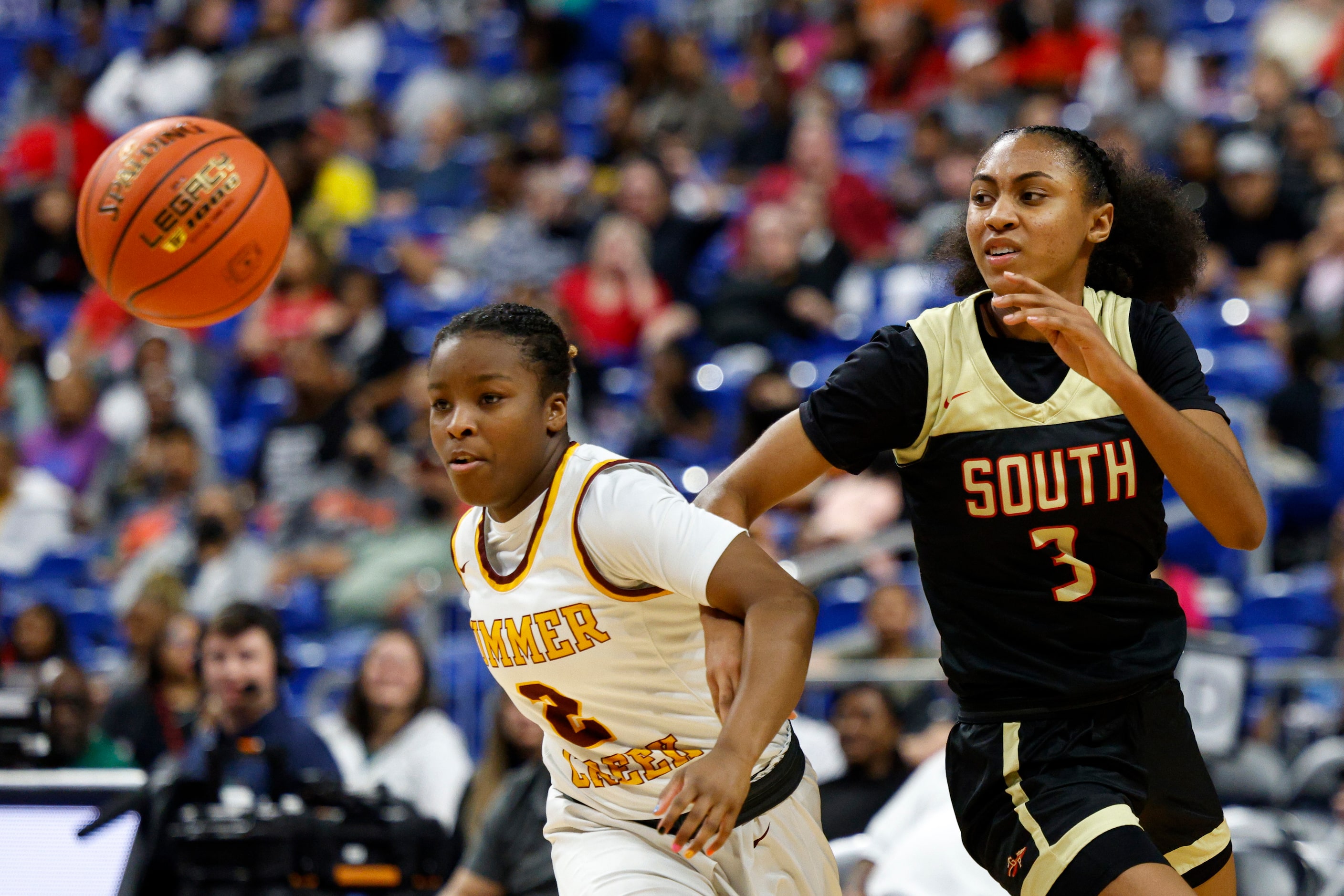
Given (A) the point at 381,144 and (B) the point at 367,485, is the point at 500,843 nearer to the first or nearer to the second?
(B) the point at 367,485

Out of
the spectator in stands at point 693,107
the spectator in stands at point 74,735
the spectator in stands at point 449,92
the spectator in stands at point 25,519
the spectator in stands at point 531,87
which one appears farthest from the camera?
the spectator in stands at point 449,92

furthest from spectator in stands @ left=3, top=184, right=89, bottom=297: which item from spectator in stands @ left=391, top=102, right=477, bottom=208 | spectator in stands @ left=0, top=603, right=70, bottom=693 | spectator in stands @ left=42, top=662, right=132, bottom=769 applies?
spectator in stands @ left=42, top=662, right=132, bottom=769

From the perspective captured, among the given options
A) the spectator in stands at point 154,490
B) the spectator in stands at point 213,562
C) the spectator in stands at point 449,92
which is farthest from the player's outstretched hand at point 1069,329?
the spectator in stands at point 449,92

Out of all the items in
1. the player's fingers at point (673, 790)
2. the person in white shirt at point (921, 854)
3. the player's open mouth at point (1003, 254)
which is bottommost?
the person in white shirt at point (921, 854)

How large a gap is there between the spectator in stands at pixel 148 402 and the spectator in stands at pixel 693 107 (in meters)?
3.64

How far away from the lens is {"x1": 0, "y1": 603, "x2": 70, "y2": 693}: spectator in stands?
25.9ft

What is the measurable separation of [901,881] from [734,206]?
636cm

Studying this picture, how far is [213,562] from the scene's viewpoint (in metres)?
8.71

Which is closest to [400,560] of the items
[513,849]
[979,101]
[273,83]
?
[513,849]

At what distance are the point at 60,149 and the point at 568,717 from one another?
11053mm

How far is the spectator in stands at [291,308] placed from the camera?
10508mm

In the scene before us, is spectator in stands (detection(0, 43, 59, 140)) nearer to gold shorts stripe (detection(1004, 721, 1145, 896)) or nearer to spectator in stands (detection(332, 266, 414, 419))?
spectator in stands (detection(332, 266, 414, 419))

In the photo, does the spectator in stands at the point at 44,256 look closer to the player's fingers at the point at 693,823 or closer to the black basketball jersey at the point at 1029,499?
the black basketball jersey at the point at 1029,499

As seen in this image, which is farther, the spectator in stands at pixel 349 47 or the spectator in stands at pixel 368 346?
the spectator in stands at pixel 349 47
